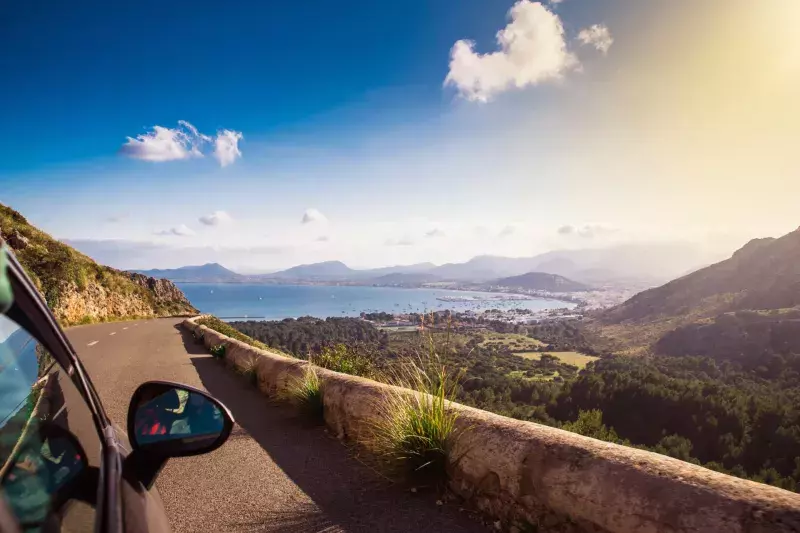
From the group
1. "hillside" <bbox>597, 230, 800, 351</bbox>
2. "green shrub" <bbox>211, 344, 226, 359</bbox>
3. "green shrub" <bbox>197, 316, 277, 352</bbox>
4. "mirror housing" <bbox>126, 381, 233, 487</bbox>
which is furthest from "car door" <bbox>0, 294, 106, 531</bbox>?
"hillside" <bbox>597, 230, 800, 351</bbox>

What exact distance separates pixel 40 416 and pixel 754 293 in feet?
301

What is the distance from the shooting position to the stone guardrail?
2125mm

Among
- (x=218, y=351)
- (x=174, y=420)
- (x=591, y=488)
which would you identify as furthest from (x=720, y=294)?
(x=174, y=420)

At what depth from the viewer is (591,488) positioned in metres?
2.68

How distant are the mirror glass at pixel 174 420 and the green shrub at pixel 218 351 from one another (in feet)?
35.6

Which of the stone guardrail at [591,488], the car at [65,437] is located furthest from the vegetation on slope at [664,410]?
the car at [65,437]

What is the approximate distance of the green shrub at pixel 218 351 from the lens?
1180cm

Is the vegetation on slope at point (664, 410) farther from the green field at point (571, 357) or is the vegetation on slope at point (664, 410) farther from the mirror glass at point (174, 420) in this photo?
the green field at point (571, 357)

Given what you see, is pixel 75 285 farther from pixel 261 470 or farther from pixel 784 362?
pixel 784 362

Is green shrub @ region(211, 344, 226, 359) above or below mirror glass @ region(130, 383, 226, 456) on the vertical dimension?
below

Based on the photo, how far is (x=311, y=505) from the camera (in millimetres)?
3846

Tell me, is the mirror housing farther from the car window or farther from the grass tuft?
the grass tuft

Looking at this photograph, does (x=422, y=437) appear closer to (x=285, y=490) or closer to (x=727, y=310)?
(x=285, y=490)

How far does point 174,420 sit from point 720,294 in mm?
102117
